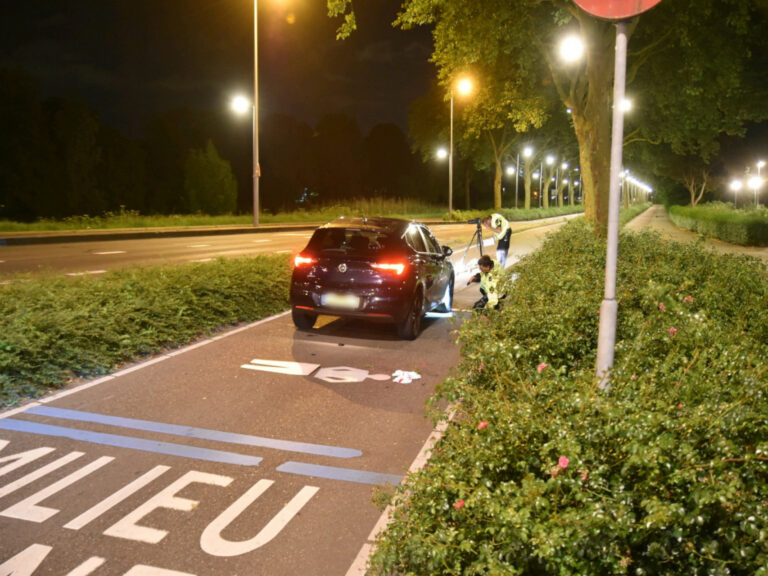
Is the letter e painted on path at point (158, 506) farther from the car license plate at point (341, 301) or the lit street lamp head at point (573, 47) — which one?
the lit street lamp head at point (573, 47)

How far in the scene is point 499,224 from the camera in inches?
540

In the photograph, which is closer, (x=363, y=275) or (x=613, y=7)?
(x=613, y=7)

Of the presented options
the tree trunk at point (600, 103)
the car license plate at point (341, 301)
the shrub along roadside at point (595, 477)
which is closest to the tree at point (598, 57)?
the tree trunk at point (600, 103)

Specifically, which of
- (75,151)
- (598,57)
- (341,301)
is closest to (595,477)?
(341,301)

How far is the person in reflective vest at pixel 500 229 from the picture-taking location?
1360 centimetres

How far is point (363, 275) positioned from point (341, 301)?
1.54 feet

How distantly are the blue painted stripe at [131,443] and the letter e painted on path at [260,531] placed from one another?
18.8 inches

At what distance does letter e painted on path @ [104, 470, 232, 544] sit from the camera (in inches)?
153

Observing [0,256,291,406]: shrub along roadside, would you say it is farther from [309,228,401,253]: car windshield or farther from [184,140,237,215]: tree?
[184,140,237,215]: tree

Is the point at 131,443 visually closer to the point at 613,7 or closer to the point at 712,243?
the point at 613,7

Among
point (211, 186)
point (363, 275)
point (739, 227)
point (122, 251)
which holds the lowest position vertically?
point (122, 251)

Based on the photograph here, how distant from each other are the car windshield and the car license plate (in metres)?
0.65

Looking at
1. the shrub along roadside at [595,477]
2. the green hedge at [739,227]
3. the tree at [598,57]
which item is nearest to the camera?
the shrub along roadside at [595,477]

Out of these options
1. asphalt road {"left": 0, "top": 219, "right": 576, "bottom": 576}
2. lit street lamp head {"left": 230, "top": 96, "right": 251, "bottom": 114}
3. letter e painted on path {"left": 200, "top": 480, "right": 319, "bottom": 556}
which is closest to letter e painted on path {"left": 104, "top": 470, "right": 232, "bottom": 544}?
asphalt road {"left": 0, "top": 219, "right": 576, "bottom": 576}
